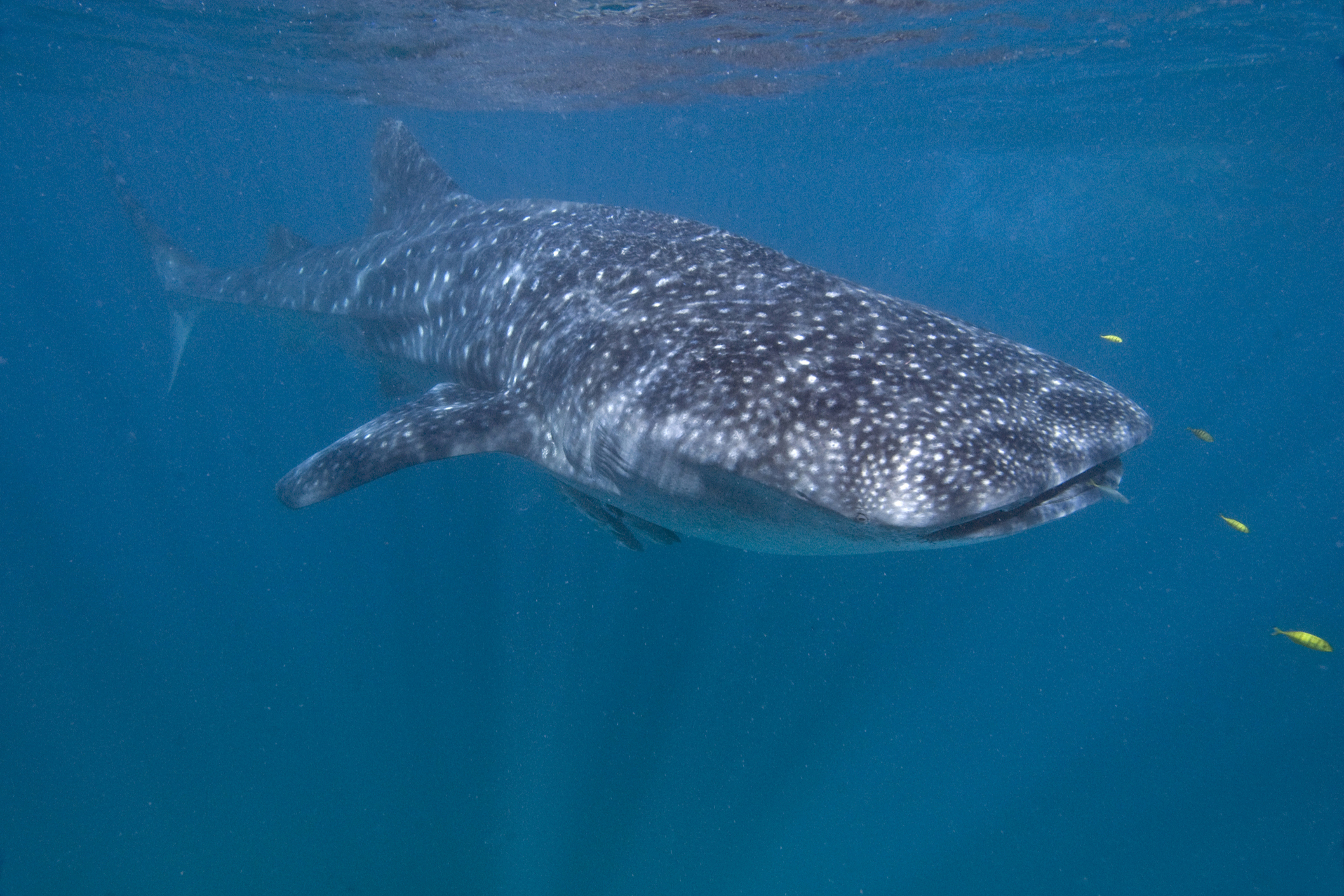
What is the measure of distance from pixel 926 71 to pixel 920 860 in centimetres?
2032

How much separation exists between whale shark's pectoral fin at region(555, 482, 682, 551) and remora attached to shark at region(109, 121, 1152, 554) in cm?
2

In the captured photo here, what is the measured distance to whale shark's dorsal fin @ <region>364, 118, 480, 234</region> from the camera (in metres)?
8.45

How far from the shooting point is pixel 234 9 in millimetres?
15773

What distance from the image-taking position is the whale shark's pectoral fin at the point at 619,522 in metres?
5.41

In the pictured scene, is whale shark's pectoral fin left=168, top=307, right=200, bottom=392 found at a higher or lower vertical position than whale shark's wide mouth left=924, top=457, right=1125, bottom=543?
lower

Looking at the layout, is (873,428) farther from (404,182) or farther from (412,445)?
(404,182)

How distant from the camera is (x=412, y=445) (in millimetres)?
4988

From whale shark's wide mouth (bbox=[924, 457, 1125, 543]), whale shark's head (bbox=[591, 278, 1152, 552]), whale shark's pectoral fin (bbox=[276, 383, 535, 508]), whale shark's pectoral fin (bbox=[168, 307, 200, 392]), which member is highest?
whale shark's head (bbox=[591, 278, 1152, 552])

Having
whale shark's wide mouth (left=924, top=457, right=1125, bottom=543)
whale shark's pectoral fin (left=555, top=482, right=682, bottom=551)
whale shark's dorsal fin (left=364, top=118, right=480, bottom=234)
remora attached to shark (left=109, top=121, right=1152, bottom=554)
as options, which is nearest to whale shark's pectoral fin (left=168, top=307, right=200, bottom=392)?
whale shark's dorsal fin (left=364, top=118, right=480, bottom=234)

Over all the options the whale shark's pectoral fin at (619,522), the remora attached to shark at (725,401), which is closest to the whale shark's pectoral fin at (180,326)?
the remora attached to shark at (725,401)

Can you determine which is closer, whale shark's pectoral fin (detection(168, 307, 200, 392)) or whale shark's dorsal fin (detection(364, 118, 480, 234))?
whale shark's dorsal fin (detection(364, 118, 480, 234))

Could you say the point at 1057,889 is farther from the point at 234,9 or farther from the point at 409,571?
the point at 234,9

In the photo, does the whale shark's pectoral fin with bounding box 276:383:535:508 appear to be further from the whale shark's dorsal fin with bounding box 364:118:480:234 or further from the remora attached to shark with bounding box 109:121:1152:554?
the whale shark's dorsal fin with bounding box 364:118:480:234

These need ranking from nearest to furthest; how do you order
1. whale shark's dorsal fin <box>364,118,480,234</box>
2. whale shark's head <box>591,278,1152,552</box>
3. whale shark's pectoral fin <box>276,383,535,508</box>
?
whale shark's head <box>591,278,1152,552</box>, whale shark's pectoral fin <box>276,383,535,508</box>, whale shark's dorsal fin <box>364,118,480,234</box>
